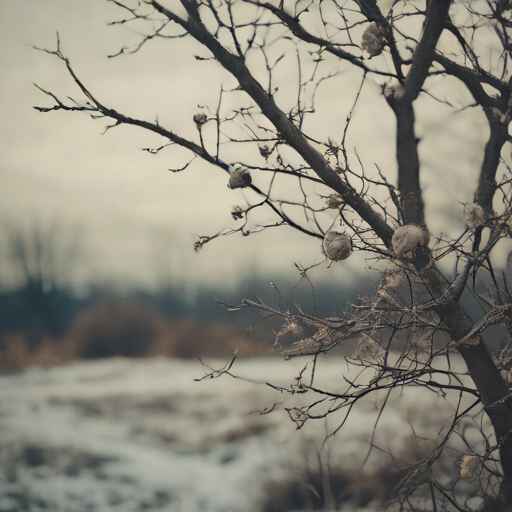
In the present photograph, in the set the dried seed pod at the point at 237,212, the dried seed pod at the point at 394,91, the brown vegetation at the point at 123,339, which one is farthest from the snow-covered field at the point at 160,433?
the dried seed pod at the point at 394,91

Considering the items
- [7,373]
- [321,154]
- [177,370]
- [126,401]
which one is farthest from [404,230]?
[7,373]

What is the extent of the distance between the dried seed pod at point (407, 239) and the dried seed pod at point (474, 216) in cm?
12

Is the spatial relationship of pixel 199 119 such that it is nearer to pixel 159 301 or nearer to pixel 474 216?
pixel 474 216

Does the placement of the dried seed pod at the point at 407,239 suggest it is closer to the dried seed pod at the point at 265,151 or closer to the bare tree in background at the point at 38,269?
the dried seed pod at the point at 265,151

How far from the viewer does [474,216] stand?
2.00ft

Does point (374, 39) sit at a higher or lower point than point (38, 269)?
higher

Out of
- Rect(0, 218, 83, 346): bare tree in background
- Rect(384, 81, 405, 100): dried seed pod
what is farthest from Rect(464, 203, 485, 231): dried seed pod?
Rect(0, 218, 83, 346): bare tree in background

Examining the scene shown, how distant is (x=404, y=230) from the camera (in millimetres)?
746

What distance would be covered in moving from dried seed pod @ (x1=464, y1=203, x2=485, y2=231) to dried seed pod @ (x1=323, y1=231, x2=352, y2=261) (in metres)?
0.21

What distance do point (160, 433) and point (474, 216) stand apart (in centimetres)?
113

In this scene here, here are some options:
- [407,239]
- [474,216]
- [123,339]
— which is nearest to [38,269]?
[123,339]

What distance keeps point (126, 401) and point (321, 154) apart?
1.05 m

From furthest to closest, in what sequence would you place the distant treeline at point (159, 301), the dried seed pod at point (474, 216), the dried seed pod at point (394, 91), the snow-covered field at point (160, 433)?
the distant treeline at point (159, 301) → the snow-covered field at point (160, 433) → the dried seed pod at point (394, 91) → the dried seed pod at point (474, 216)

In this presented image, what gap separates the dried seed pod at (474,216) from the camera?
0.61 metres
